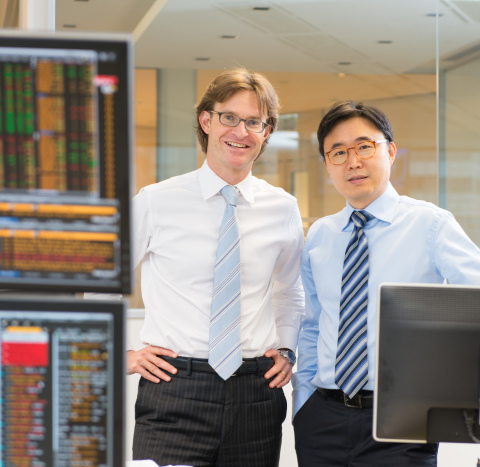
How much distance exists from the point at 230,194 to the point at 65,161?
1.36 metres

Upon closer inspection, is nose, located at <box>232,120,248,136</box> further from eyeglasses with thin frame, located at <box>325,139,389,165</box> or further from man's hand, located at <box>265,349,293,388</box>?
man's hand, located at <box>265,349,293,388</box>

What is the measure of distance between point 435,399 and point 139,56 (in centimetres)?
315

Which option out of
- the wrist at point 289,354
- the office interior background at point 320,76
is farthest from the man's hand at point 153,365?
the office interior background at point 320,76

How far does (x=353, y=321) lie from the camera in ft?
7.48

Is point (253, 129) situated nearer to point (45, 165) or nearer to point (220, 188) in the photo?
point (220, 188)

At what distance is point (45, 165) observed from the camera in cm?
113

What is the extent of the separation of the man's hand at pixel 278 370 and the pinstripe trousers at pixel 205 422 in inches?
2.4

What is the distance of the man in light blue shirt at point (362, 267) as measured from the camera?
2205 millimetres

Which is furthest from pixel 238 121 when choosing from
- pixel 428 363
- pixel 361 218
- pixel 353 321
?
pixel 428 363

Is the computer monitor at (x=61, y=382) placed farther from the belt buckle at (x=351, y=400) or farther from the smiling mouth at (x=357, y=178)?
the smiling mouth at (x=357, y=178)

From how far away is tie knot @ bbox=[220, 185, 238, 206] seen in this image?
8.05 ft

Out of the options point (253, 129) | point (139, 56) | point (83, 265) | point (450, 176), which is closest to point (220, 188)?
point (253, 129)

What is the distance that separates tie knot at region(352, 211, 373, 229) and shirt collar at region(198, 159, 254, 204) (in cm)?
41

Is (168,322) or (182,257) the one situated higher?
(182,257)
